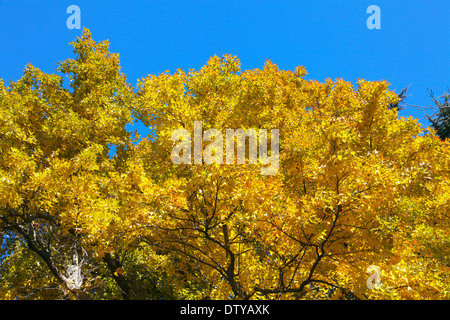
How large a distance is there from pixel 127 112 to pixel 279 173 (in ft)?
23.6

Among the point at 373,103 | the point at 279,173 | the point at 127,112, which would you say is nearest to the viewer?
the point at 279,173

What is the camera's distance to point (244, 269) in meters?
8.84

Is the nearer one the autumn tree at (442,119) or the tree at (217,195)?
the tree at (217,195)

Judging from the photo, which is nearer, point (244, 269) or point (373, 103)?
point (244, 269)

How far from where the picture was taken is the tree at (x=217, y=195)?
→ 23.1ft

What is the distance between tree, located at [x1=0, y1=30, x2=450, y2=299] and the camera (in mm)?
7043

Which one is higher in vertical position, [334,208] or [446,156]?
[446,156]

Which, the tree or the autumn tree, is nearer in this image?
the tree

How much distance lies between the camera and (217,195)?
7406 mm

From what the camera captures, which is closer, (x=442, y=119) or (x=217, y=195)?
(x=217, y=195)
